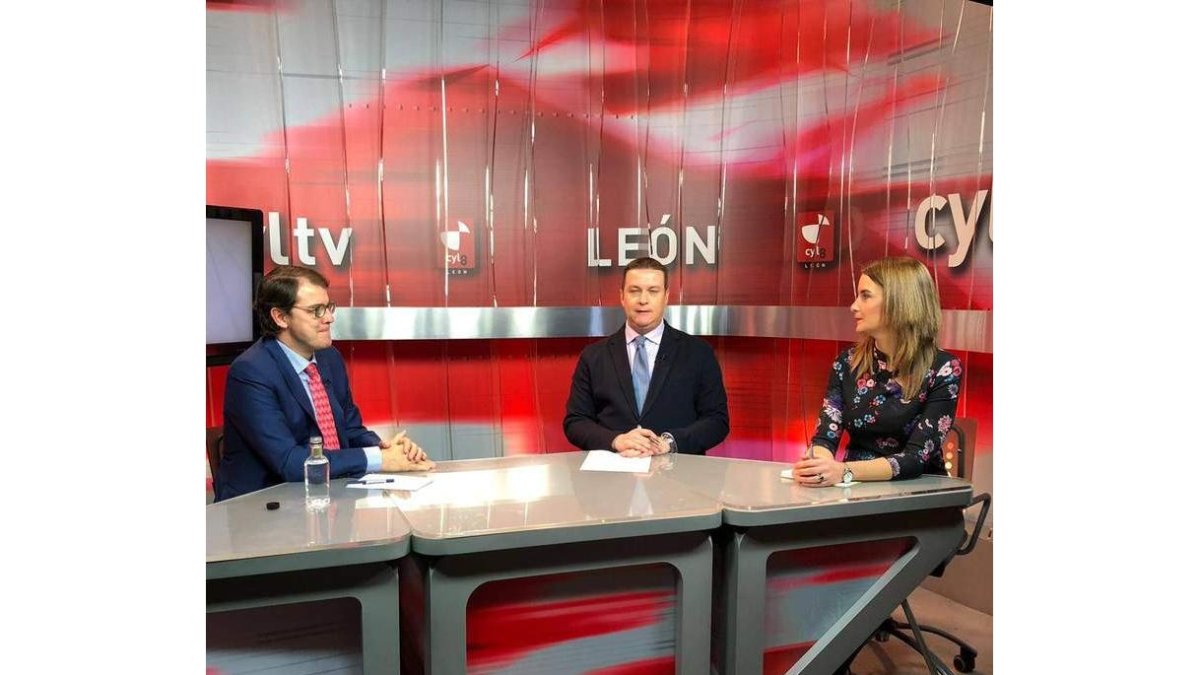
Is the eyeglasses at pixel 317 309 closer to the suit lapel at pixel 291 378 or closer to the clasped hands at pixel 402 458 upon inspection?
the suit lapel at pixel 291 378

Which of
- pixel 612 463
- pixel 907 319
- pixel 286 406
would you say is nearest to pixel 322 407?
pixel 286 406

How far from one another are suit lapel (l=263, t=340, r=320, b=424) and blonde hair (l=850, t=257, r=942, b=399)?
177 cm

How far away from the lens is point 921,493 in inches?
91.4

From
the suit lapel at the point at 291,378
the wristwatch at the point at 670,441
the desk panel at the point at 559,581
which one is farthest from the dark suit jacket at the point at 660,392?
the desk panel at the point at 559,581

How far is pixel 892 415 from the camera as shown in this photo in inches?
104

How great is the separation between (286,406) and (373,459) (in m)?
0.32

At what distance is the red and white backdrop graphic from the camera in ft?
12.7

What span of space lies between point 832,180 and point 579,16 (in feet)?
5.21

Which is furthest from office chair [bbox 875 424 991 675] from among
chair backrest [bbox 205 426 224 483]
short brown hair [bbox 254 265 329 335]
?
chair backrest [bbox 205 426 224 483]

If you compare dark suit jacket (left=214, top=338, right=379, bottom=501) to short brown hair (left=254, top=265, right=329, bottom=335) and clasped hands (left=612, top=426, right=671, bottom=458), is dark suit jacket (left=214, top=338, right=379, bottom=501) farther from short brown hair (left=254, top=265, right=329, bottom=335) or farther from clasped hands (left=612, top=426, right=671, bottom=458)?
clasped hands (left=612, top=426, right=671, bottom=458)

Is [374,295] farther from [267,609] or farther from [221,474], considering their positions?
[267,609]
